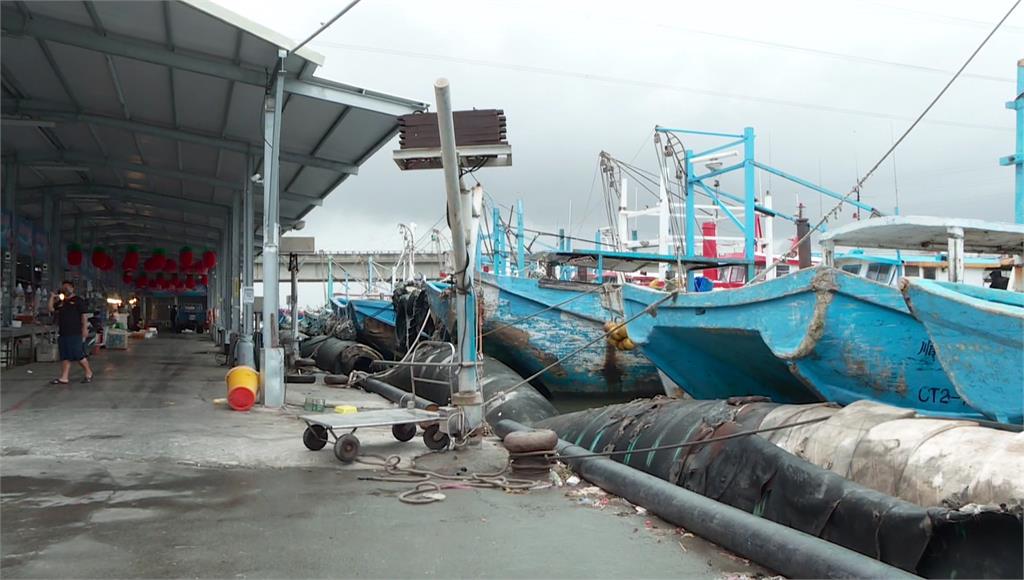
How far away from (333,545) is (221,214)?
66.8 feet

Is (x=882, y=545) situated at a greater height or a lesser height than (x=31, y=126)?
lesser

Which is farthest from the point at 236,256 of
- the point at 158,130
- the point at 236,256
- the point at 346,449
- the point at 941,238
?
the point at 941,238

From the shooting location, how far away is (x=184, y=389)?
11.9 m

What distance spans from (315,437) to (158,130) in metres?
9.98

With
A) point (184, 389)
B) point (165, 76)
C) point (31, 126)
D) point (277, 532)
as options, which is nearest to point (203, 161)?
point (31, 126)

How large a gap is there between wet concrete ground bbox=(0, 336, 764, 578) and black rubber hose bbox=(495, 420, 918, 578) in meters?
0.10

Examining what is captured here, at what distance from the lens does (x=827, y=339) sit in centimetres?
668

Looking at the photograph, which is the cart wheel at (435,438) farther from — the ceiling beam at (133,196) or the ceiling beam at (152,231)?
the ceiling beam at (152,231)

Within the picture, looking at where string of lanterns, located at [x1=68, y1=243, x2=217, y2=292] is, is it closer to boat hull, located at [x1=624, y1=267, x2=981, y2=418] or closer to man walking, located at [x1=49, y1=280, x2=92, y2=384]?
man walking, located at [x1=49, y1=280, x2=92, y2=384]

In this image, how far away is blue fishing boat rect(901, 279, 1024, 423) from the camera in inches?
188

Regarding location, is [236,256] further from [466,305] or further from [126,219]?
[466,305]

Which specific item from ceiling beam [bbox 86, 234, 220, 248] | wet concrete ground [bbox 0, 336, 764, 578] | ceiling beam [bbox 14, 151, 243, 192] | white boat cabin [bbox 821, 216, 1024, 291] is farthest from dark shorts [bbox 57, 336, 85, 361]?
ceiling beam [bbox 86, 234, 220, 248]

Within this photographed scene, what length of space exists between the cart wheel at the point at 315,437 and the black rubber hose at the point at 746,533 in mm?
2676

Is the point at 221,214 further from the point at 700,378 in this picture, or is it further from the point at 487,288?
the point at 700,378
